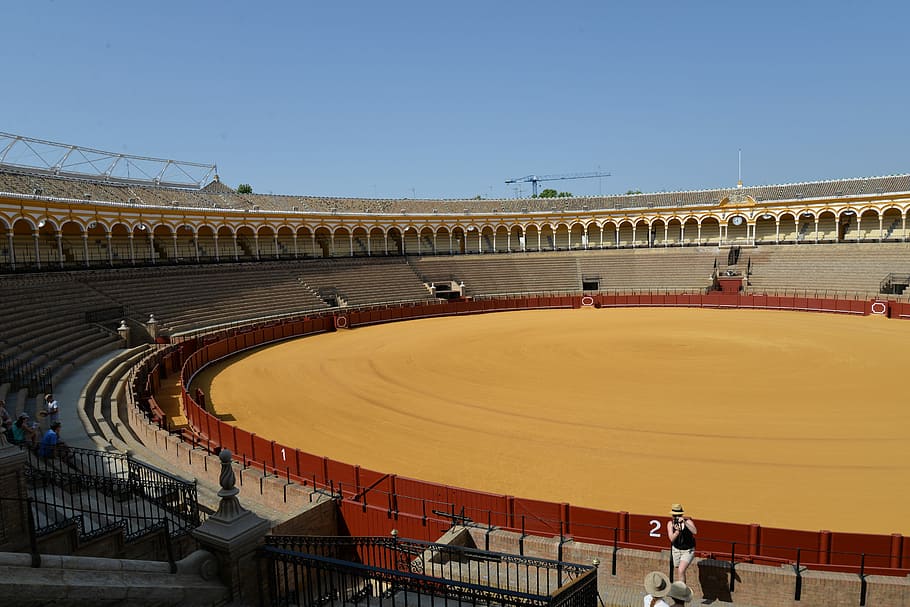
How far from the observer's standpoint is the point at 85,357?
23.0 metres

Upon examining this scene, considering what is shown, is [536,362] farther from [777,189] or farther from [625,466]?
[777,189]

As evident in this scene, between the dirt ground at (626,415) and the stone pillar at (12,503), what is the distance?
7.42 meters

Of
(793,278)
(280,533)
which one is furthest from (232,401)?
(793,278)

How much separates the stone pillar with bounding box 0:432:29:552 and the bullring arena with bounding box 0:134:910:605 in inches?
1.5

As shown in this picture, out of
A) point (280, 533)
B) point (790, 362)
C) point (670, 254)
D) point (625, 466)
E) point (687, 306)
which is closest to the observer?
point (280, 533)

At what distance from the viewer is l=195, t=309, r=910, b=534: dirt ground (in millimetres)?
11562

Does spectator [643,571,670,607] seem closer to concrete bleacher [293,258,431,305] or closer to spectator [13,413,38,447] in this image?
spectator [13,413,38,447]

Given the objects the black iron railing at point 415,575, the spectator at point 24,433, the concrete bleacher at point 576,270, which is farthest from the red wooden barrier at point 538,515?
the concrete bleacher at point 576,270

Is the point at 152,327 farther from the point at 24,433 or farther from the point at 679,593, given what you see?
the point at 679,593

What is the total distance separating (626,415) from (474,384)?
19.5 feet

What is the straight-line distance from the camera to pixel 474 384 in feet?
67.4

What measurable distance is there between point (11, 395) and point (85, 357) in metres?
7.95

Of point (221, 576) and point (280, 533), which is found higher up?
point (221, 576)

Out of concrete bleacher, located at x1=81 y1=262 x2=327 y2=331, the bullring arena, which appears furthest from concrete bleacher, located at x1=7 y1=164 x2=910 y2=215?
concrete bleacher, located at x1=81 y1=262 x2=327 y2=331
